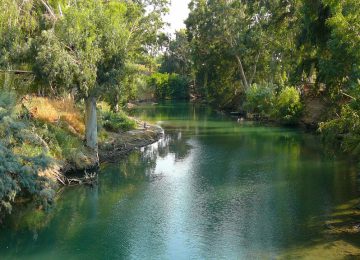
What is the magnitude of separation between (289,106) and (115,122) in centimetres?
1881

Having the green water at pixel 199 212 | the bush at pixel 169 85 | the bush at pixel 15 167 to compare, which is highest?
the bush at pixel 169 85

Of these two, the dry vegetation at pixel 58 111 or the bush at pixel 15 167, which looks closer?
the bush at pixel 15 167

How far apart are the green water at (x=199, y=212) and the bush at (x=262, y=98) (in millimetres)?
16774

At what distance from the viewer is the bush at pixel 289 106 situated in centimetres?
4381

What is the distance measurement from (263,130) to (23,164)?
1216 inches

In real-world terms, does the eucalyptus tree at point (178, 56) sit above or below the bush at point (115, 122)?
above


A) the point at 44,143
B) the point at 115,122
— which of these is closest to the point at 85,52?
the point at 44,143

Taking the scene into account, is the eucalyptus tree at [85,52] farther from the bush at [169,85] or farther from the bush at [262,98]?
the bush at [169,85]

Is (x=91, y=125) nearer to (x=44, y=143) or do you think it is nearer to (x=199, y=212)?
(x=44, y=143)

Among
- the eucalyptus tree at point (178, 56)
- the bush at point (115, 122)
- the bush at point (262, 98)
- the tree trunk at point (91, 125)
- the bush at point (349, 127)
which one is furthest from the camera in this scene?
the eucalyptus tree at point (178, 56)

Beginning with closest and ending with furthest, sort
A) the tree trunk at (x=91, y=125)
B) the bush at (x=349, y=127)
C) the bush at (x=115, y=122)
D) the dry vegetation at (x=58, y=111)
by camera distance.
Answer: the bush at (x=349, y=127), the dry vegetation at (x=58, y=111), the tree trunk at (x=91, y=125), the bush at (x=115, y=122)

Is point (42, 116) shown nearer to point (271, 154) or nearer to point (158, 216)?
point (158, 216)

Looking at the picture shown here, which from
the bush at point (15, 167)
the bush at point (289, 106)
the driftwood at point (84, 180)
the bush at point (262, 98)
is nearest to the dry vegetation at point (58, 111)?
the driftwood at point (84, 180)

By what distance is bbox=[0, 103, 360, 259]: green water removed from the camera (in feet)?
50.7
